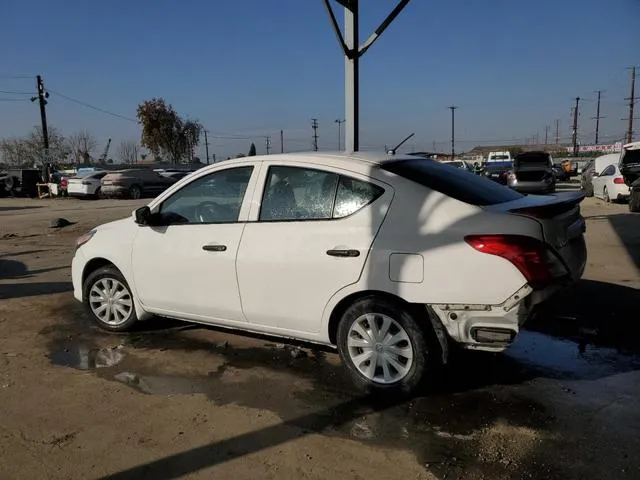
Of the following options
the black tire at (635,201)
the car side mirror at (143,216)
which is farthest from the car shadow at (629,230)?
the car side mirror at (143,216)

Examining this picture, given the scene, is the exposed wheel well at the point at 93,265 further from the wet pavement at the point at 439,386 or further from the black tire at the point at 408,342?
the black tire at the point at 408,342

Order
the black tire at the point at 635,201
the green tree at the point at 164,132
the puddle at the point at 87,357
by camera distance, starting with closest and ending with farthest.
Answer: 1. the puddle at the point at 87,357
2. the black tire at the point at 635,201
3. the green tree at the point at 164,132

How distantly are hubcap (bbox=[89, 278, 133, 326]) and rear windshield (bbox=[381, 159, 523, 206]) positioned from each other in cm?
289

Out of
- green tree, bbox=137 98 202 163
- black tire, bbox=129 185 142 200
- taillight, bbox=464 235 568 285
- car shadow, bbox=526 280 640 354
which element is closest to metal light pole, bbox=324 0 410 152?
car shadow, bbox=526 280 640 354

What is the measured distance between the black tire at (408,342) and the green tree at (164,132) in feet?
207

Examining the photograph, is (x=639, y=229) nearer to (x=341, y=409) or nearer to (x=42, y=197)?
(x=341, y=409)

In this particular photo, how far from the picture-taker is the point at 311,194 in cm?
424

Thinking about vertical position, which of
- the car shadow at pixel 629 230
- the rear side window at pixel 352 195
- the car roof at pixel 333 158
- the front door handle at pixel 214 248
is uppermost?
the car roof at pixel 333 158

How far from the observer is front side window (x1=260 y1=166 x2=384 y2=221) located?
4012 mm

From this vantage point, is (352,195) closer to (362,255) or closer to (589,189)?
(362,255)

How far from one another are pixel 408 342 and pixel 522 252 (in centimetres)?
95

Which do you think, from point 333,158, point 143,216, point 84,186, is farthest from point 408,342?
point 84,186

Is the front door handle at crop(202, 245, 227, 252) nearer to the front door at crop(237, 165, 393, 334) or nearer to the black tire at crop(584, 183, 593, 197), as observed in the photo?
the front door at crop(237, 165, 393, 334)

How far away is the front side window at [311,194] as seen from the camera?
4012mm
